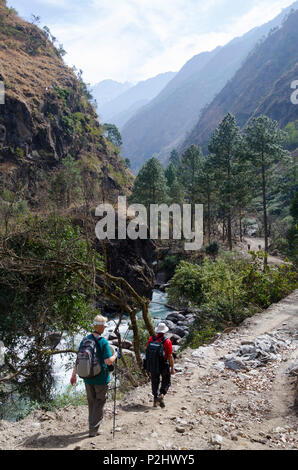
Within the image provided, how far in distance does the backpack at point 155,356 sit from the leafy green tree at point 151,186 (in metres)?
34.0

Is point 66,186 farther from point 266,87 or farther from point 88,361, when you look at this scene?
point 266,87

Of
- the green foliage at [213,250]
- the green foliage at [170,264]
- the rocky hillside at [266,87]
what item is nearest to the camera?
the green foliage at [213,250]

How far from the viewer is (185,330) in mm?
19250

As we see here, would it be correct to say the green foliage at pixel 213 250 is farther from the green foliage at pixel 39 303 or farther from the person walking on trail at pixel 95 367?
the person walking on trail at pixel 95 367

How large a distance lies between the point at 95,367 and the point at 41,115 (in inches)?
2198

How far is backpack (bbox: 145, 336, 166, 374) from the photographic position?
5.34 metres

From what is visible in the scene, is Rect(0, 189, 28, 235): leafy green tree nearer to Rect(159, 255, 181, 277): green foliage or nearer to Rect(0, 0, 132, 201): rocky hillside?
Rect(159, 255, 181, 277): green foliage

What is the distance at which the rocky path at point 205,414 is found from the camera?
13.5ft

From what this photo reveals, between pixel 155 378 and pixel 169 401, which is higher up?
pixel 155 378

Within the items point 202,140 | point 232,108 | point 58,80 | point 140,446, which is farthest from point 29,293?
point 232,108

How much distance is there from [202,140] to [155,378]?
617 feet

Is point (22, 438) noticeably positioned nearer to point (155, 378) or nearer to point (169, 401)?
point (155, 378)

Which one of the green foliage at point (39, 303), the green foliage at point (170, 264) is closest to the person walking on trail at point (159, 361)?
the green foliage at point (39, 303)

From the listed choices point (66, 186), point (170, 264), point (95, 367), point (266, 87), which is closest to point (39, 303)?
point (95, 367)
